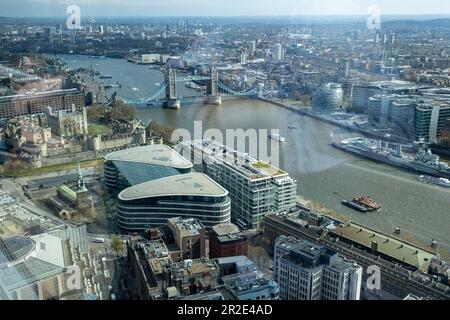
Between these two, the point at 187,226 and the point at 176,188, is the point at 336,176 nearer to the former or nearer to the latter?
the point at 176,188

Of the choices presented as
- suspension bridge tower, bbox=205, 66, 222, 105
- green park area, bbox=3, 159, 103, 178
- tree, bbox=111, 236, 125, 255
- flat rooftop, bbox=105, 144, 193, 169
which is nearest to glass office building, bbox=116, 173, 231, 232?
tree, bbox=111, 236, 125, 255

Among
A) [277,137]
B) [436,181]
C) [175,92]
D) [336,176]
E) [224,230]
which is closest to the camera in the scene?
[224,230]

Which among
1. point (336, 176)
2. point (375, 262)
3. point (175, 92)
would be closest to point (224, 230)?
point (375, 262)

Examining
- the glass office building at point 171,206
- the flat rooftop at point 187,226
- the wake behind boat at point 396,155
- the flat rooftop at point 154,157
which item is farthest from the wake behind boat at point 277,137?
the flat rooftop at point 187,226

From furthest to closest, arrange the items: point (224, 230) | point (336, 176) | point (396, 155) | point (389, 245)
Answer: point (396, 155)
point (336, 176)
point (224, 230)
point (389, 245)

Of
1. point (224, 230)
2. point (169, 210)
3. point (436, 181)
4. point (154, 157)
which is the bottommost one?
point (436, 181)

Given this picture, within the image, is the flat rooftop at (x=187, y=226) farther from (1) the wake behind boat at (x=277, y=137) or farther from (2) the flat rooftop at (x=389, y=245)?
(1) the wake behind boat at (x=277, y=137)

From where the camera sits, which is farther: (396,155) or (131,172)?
(396,155)
